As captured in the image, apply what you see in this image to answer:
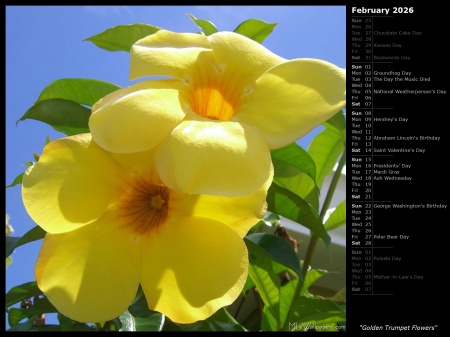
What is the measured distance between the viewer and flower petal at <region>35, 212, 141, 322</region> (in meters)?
0.68

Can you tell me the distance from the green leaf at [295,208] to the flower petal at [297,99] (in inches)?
12.5

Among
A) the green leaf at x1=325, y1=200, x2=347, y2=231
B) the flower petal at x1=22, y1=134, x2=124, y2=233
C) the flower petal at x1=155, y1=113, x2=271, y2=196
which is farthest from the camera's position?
the green leaf at x1=325, y1=200, x2=347, y2=231

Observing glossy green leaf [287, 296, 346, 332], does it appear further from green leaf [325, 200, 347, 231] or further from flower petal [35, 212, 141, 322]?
flower petal [35, 212, 141, 322]

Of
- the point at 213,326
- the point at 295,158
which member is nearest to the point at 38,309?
the point at 213,326

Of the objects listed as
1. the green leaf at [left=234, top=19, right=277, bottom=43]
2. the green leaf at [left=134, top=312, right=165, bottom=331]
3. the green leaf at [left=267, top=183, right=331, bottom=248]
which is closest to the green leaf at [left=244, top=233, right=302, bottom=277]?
the green leaf at [left=267, top=183, right=331, bottom=248]

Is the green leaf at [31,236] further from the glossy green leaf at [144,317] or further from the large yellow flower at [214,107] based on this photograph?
the large yellow flower at [214,107]

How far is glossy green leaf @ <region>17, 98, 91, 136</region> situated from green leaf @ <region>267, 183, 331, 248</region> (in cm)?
39

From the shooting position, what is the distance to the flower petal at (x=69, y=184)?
0.68m

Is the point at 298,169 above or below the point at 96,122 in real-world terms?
below

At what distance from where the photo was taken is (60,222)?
68 centimetres
